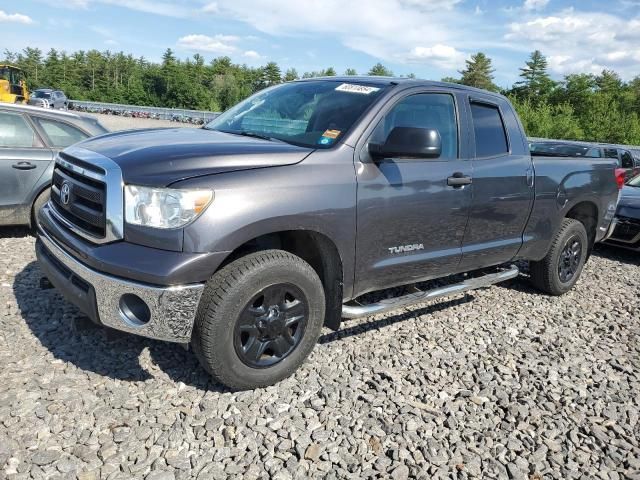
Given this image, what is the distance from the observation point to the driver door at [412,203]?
330cm

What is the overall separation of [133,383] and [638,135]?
147 feet

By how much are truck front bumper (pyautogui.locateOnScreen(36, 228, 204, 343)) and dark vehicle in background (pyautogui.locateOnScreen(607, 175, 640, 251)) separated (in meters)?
6.78

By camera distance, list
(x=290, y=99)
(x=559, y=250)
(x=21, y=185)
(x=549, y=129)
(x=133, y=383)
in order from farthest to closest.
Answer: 1. (x=549, y=129)
2. (x=21, y=185)
3. (x=559, y=250)
4. (x=290, y=99)
5. (x=133, y=383)

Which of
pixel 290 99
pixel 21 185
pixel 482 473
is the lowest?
pixel 482 473

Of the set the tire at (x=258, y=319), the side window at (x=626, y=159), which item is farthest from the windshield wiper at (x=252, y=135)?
the side window at (x=626, y=159)

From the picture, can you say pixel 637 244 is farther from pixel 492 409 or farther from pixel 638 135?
pixel 638 135

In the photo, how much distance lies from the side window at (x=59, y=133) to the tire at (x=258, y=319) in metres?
4.18

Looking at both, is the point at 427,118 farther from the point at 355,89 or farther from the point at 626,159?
the point at 626,159

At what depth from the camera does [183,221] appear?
2.60 m

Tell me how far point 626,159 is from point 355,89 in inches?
464

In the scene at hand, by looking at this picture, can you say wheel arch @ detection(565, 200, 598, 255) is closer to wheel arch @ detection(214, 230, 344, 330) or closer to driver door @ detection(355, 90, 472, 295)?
driver door @ detection(355, 90, 472, 295)

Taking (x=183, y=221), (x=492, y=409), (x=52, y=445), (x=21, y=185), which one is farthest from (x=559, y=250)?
(x=21, y=185)

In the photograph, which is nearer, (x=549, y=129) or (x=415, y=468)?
(x=415, y=468)

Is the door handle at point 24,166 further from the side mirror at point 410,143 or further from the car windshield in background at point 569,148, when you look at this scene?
the car windshield in background at point 569,148
